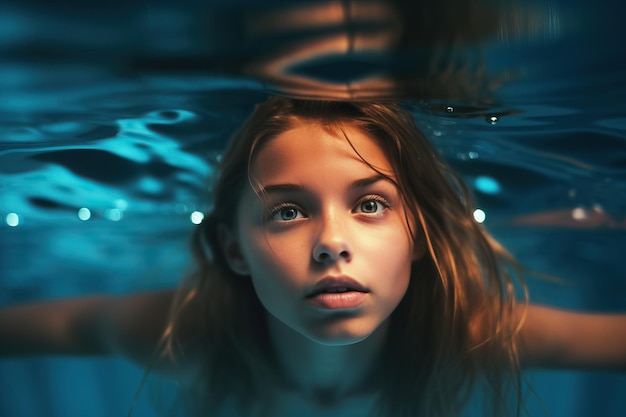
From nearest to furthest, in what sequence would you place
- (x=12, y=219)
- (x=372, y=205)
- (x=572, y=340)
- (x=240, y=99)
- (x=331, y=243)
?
(x=331, y=243), (x=372, y=205), (x=240, y=99), (x=572, y=340), (x=12, y=219)

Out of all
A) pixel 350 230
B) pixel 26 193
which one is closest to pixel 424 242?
pixel 350 230

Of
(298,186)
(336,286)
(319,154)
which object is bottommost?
(336,286)

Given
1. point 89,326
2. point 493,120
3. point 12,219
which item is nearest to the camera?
point 493,120

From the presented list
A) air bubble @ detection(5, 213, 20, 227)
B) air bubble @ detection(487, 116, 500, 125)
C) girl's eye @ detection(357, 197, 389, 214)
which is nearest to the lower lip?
girl's eye @ detection(357, 197, 389, 214)

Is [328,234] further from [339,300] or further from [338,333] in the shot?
[338,333]

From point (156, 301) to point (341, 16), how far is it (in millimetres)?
3927

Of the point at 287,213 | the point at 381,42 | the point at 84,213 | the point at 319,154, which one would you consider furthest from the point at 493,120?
the point at 84,213

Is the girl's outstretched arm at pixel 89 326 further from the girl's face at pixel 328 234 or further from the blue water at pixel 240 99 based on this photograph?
the girl's face at pixel 328 234

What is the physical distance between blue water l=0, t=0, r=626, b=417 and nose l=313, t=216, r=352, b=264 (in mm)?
883

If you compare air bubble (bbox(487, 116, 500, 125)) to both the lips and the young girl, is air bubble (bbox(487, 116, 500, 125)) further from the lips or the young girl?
the lips

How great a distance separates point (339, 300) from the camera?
3.56 m

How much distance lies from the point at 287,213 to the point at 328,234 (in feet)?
1.26

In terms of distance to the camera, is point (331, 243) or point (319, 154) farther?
point (319, 154)

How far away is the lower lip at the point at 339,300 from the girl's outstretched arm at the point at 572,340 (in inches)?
→ 95.4
